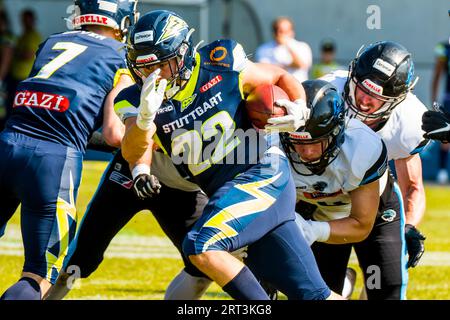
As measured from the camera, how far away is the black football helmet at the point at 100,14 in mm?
4887

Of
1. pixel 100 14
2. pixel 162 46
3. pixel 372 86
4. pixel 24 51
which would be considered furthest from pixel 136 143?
pixel 24 51

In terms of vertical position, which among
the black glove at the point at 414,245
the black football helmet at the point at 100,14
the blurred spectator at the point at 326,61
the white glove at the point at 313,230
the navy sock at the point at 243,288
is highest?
the black football helmet at the point at 100,14

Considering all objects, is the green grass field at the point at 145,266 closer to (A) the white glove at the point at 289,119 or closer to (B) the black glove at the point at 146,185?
(B) the black glove at the point at 146,185

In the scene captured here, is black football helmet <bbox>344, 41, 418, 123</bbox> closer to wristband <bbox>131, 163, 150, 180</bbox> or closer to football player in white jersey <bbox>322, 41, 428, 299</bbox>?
football player in white jersey <bbox>322, 41, 428, 299</bbox>

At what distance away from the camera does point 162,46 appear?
434 cm

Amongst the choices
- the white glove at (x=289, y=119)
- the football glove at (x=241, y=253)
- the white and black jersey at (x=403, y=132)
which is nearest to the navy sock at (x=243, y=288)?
the football glove at (x=241, y=253)

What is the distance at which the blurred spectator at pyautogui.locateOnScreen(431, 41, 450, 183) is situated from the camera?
1224 centimetres

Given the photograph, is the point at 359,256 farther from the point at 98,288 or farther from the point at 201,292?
the point at 98,288

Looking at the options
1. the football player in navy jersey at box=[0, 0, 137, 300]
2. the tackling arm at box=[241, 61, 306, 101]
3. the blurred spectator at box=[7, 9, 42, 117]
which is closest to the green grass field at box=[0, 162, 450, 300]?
the football player in navy jersey at box=[0, 0, 137, 300]

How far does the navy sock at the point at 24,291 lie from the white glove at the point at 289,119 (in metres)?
1.27

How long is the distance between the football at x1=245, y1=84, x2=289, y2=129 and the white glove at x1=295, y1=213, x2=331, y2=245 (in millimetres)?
479

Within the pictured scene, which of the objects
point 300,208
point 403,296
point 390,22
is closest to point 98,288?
point 300,208

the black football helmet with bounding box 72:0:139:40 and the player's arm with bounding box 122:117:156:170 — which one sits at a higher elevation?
the black football helmet with bounding box 72:0:139:40
